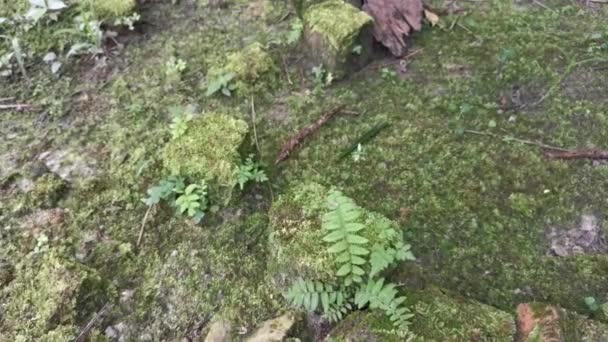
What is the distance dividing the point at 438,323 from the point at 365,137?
5.06ft

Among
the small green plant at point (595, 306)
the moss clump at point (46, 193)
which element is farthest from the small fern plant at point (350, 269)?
the moss clump at point (46, 193)

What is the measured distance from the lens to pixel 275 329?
2590 mm

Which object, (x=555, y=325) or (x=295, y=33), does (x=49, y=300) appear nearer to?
(x=555, y=325)

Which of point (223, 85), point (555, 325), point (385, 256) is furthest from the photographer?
point (223, 85)

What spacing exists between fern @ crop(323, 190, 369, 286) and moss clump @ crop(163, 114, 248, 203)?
33.9 inches

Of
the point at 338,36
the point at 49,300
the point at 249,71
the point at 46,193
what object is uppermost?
the point at 338,36

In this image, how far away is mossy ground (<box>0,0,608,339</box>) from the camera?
112 inches

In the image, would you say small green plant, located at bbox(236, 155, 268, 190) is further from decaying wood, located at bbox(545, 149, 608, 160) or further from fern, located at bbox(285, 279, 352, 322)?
decaying wood, located at bbox(545, 149, 608, 160)

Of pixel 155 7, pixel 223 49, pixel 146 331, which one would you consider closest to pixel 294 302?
pixel 146 331

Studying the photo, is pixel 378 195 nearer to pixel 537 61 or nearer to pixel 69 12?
pixel 537 61

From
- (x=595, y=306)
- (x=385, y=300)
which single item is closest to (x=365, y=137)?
(x=385, y=300)

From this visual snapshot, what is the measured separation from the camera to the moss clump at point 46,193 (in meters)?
3.33

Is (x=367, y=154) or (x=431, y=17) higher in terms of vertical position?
(x=431, y=17)

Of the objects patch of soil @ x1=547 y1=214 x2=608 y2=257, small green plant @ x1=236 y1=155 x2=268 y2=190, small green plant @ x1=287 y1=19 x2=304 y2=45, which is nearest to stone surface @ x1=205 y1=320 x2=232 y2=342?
small green plant @ x1=236 y1=155 x2=268 y2=190
